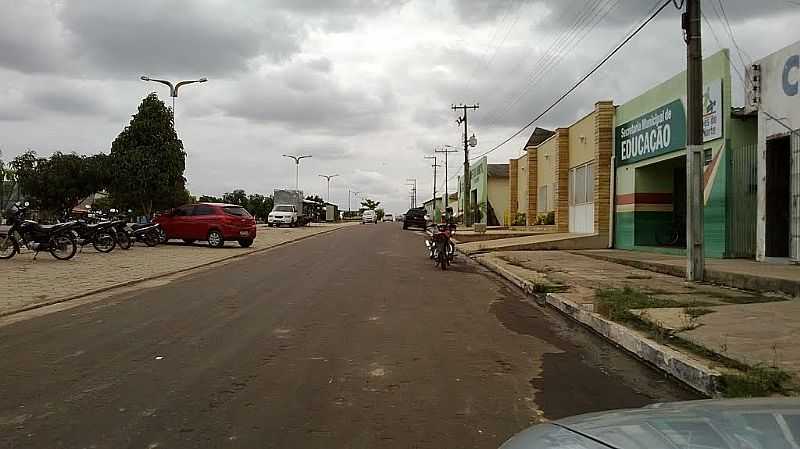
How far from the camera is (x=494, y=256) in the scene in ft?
72.3

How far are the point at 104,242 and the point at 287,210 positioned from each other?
3471 centimetres

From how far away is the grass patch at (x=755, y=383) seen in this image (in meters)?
5.50

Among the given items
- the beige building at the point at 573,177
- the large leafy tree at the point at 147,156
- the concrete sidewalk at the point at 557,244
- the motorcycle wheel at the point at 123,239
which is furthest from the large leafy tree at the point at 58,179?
the beige building at the point at 573,177

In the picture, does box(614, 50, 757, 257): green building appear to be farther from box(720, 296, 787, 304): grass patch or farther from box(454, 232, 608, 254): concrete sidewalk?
box(720, 296, 787, 304): grass patch

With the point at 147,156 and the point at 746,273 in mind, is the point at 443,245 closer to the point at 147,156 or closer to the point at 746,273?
the point at 746,273

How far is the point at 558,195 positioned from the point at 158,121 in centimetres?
1762

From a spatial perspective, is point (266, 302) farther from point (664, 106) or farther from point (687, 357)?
point (664, 106)

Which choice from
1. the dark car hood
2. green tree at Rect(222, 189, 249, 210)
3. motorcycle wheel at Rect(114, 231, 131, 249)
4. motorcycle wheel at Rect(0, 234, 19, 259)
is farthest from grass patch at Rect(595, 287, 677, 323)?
green tree at Rect(222, 189, 249, 210)

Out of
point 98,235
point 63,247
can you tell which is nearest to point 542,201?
point 98,235

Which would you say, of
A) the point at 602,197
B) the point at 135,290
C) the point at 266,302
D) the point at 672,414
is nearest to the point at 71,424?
the point at 672,414

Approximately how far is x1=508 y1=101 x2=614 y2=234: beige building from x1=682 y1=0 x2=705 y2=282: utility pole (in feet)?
41.7

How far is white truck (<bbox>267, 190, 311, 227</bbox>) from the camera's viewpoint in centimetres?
5588

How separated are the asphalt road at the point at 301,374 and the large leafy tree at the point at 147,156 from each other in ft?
59.7

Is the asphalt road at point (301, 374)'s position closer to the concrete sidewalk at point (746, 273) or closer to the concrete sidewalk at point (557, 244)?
Result: the concrete sidewalk at point (746, 273)
